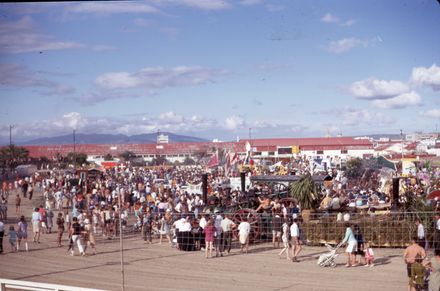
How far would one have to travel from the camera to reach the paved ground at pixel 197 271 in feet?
42.7

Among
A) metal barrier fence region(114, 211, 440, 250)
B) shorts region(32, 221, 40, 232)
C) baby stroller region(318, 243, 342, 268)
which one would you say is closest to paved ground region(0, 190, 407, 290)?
baby stroller region(318, 243, 342, 268)

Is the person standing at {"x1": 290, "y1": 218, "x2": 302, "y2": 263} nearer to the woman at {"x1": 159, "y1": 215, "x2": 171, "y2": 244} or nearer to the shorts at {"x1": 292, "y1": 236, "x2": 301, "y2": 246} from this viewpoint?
the shorts at {"x1": 292, "y1": 236, "x2": 301, "y2": 246}

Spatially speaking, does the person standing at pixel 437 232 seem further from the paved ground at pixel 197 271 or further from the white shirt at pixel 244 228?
the white shirt at pixel 244 228

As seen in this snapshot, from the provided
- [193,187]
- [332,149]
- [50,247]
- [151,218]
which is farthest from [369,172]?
[332,149]

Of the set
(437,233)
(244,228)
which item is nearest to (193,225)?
(244,228)

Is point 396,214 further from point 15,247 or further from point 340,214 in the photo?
point 15,247

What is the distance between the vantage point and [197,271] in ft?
48.0

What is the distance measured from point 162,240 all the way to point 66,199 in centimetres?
1016

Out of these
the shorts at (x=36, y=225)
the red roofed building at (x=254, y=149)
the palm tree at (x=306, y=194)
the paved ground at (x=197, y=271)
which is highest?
→ the red roofed building at (x=254, y=149)

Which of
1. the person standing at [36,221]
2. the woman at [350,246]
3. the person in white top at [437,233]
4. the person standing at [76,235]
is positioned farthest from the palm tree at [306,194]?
the person standing at [36,221]

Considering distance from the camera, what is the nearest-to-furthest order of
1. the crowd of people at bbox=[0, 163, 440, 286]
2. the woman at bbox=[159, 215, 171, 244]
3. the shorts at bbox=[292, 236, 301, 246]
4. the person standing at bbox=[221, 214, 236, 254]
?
1. the shorts at bbox=[292, 236, 301, 246]
2. the crowd of people at bbox=[0, 163, 440, 286]
3. the person standing at bbox=[221, 214, 236, 254]
4. the woman at bbox=[159, 215, 171, 244]

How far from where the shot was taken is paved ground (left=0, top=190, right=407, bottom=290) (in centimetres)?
1300

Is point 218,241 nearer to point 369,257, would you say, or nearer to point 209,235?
point 209,235

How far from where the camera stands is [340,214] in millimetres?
17312
